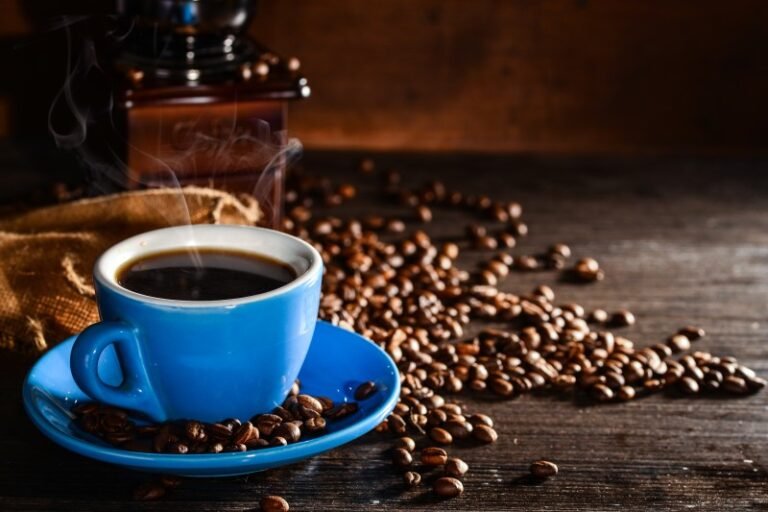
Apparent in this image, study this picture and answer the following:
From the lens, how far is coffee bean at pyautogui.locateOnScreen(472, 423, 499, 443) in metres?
0.95

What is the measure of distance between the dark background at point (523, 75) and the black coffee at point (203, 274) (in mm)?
1088

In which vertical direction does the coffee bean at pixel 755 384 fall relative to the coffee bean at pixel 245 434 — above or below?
below

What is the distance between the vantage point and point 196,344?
80 centimetres

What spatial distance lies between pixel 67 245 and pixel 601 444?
2.10 feet

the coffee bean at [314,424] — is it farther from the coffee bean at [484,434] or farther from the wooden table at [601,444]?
the coffee bean at [484,434]

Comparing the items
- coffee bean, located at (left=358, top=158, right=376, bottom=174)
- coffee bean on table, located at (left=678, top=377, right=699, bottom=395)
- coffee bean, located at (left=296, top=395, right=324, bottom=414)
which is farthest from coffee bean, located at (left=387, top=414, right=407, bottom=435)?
coffee bean, located at (left=358, top=158, right=376, bottom=174)

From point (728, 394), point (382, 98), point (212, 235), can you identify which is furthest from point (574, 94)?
point (212, 235)

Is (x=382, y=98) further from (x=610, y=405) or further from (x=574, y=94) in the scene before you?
(x=610, y=405)

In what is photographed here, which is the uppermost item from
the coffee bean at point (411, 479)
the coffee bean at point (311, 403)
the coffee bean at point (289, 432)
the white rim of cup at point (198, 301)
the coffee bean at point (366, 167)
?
the white rim of cup at point (198, 301)

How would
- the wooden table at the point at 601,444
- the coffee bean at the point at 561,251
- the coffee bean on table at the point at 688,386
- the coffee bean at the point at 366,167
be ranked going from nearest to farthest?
the wooden table at the point at 601,444 < the coffee bean on table at the point at 688,386 < the coffee bean at the point at 561,251 < the coffee bean at the point at 366,167

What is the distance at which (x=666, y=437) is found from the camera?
98cm

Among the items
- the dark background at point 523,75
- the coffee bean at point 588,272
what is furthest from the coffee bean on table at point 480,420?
the dark background at point 523,75

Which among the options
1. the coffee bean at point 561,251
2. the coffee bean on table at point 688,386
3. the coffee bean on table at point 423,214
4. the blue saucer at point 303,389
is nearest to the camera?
the blue saucer at point 303,389

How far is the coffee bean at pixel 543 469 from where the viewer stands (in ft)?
2.93
